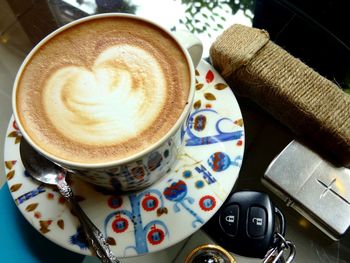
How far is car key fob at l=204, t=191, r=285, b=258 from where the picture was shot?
53 centimetres

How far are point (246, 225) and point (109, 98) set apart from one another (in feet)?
0.78

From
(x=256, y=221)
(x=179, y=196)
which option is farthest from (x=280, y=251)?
(x=179, y=196)

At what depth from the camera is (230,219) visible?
1.78ft

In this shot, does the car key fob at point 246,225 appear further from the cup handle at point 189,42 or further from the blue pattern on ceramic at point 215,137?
the cup handle at point 189,42

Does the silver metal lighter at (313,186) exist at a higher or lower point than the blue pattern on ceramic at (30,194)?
higher

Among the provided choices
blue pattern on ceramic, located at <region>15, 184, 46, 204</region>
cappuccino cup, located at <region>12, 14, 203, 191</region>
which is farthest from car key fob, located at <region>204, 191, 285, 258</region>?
blue pattern on ceramic, located at <region>15, 184, 46, 204</region>

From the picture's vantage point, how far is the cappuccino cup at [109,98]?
17.3 inches

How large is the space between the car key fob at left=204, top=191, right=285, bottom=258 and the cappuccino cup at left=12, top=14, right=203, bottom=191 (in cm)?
10

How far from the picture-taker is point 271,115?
23.9 inches

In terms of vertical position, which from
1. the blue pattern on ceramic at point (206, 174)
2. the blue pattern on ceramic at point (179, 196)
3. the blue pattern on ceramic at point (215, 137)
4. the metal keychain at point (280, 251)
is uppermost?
the blue pattern on ceramic at point (215, 137)

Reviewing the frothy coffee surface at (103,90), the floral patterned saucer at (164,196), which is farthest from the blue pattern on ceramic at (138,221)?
the frothy coffee surface at (103,90)

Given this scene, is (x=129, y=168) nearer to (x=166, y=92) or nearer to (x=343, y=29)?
(x=166, y=92)

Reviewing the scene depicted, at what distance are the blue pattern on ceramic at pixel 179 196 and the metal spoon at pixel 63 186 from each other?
0.09 meters

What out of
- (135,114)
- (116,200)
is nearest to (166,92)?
(135,114)
